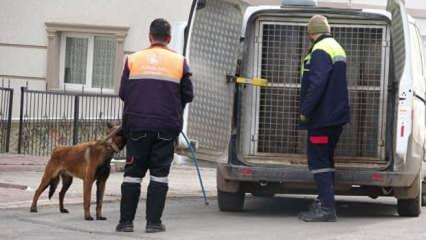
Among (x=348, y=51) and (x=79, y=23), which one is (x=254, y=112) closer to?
(x=348, y=51)

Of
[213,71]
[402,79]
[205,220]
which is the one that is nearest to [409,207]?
[402,79]

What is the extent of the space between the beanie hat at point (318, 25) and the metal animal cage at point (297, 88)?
Answer: 0.74m

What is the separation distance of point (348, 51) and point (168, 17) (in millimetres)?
7461

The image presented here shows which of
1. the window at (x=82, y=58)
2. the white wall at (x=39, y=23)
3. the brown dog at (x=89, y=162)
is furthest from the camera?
the window at (x=82, y=58)

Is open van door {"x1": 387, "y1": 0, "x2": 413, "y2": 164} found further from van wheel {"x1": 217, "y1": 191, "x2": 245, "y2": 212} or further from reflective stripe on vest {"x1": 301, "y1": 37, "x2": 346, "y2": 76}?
van wheel {"x1": 217, "y1": 191, "x2": 245, "y2": 212}

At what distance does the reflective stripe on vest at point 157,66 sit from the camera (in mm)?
8188

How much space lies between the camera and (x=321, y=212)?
9.32 metres

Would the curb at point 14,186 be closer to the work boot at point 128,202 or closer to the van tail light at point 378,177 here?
the work boot at point 128,202

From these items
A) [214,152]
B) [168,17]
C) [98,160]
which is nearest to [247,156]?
[214,152]

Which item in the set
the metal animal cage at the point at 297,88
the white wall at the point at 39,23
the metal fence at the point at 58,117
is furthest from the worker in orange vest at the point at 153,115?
the white wall at the point at 39,23

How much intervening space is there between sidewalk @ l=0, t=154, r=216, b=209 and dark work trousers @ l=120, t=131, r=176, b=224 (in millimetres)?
1902

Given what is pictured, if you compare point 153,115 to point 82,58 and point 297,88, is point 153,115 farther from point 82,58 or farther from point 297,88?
point 82,58

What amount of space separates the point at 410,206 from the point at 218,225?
2.16m

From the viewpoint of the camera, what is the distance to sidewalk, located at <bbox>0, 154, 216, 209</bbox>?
418 inches
